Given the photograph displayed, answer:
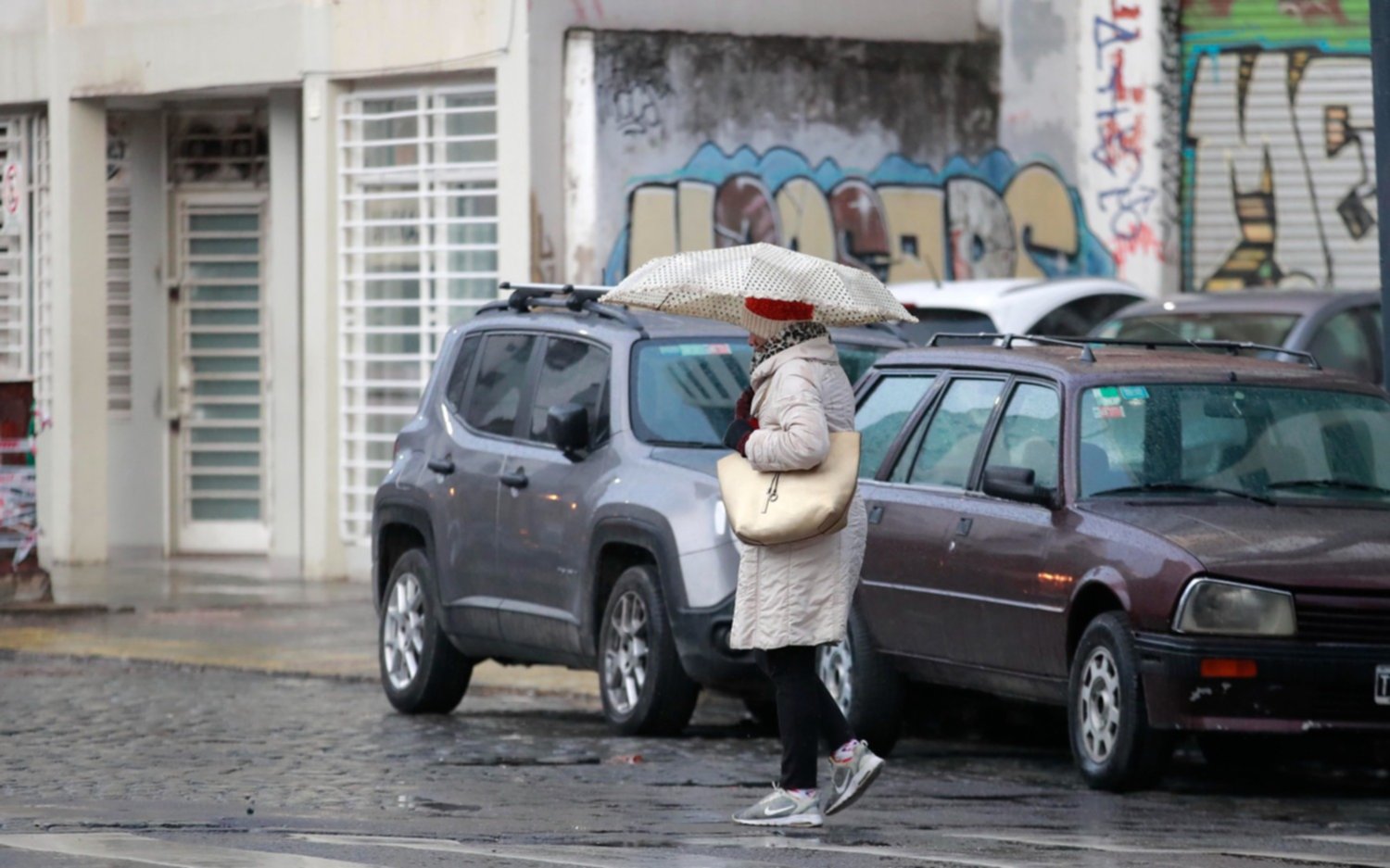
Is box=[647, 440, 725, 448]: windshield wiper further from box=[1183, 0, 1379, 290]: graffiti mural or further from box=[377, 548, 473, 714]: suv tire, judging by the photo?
box=[1183, 0, 1379, 290]: graffiti mural

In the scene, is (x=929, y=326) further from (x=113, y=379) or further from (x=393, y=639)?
(x=113, y=379)

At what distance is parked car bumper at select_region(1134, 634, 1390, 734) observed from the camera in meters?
9.38

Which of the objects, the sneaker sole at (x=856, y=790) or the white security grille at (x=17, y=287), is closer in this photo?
the sneaker sole at (x=856, y=790)

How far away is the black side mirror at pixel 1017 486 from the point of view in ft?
33.3

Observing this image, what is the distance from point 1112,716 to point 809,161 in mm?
11039

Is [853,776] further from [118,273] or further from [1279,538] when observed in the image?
[118,273]

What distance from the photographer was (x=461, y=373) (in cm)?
1319

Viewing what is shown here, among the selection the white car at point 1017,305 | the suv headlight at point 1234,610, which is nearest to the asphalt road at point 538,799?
the suv headlight at point 1234,610

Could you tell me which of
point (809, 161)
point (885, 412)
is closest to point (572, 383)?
point (885, 412)

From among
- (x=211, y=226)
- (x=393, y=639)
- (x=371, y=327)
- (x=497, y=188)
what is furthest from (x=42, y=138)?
(x=393, y=639)

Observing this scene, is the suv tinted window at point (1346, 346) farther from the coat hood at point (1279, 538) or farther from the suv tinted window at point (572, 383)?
the coat hood at point (1279, 538)

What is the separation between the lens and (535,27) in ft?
61.6

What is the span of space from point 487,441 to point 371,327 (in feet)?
26.8

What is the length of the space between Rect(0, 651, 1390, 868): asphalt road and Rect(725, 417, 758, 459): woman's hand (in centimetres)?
119
